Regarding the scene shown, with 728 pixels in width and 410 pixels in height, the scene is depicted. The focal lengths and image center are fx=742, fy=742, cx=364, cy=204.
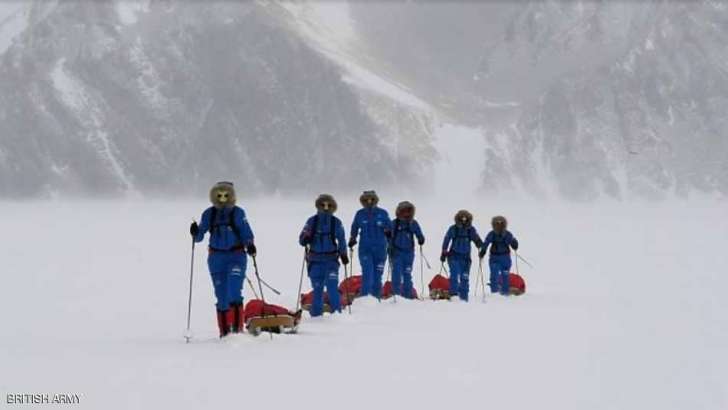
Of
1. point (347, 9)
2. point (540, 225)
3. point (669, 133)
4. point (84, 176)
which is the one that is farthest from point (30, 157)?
point (669, 133)

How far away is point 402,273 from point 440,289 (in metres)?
1.65

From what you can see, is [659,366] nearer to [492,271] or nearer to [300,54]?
[492,271]

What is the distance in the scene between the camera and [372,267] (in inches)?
679

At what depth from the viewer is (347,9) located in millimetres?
154625

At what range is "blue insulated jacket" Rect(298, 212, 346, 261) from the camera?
563 inches

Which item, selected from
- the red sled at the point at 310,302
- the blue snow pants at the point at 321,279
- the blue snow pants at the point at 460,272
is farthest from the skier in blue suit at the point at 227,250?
the blue snow pants at the point at 460,272

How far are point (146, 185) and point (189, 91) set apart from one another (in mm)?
17460

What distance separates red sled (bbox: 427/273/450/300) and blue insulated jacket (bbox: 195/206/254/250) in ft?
27.7

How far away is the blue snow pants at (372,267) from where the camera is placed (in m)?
17.1

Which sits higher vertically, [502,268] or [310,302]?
[502,268]

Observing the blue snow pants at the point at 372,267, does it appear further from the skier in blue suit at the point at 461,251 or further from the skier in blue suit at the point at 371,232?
the skier in blue suit at the point at 461,251

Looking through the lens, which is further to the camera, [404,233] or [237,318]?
[404,233]

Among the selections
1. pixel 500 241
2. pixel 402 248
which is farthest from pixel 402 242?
pixel 500 241

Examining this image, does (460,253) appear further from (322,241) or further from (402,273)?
(322,241)
